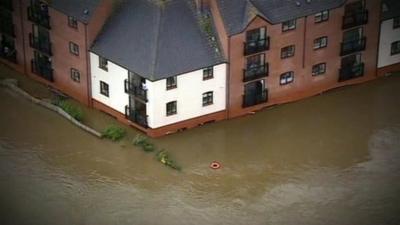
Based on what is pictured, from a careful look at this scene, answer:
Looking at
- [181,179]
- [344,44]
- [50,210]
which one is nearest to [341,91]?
[344,44]

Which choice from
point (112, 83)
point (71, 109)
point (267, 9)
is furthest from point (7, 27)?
point (267, 9)

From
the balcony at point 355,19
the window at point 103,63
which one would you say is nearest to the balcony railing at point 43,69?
the window at point 103,63

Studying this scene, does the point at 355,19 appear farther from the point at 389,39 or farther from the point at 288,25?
the point at 288,25

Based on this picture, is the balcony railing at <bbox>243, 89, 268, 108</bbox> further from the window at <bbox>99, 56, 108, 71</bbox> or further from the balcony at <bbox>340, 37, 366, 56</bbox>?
the window at <bbox>99, 56, 108, 71</bbox>

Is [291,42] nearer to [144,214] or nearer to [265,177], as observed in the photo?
[265,177]

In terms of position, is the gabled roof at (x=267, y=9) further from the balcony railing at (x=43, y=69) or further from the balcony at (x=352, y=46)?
the balcony railing at (x=43, y=69)

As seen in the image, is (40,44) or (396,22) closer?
(40,44)
